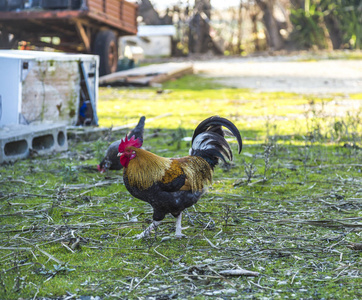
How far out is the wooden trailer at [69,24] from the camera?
45.1ft

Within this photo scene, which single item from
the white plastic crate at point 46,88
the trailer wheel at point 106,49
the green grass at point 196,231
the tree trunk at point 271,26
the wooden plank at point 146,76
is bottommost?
the green grass at point 196,231

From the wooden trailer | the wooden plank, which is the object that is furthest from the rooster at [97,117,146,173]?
the wooden plank

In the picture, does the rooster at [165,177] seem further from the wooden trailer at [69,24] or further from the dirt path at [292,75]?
the wooden trailer at [69,24]

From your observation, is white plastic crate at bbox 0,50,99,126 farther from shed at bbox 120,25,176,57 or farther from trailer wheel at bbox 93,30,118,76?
shed at bbox 120,25,176,57

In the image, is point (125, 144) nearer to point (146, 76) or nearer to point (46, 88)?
point (46, 88)

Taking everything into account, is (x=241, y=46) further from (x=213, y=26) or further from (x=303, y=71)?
(x=303, y=71)

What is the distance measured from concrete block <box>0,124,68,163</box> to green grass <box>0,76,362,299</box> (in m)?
0.20

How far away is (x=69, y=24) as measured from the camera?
15.0 m

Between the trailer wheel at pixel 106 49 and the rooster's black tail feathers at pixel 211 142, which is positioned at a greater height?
the trailer wheel at pixel 106 49

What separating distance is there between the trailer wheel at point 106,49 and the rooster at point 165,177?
40.0ft

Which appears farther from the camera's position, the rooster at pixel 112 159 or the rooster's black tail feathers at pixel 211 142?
the rooster at pixel 112 159

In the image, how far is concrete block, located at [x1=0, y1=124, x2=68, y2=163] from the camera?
20.1 ft

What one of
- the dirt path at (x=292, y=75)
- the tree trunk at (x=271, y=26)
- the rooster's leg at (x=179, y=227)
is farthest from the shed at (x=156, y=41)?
the rooster's leg at (x=179, y=227)

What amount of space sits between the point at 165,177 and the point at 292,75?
14.0m
